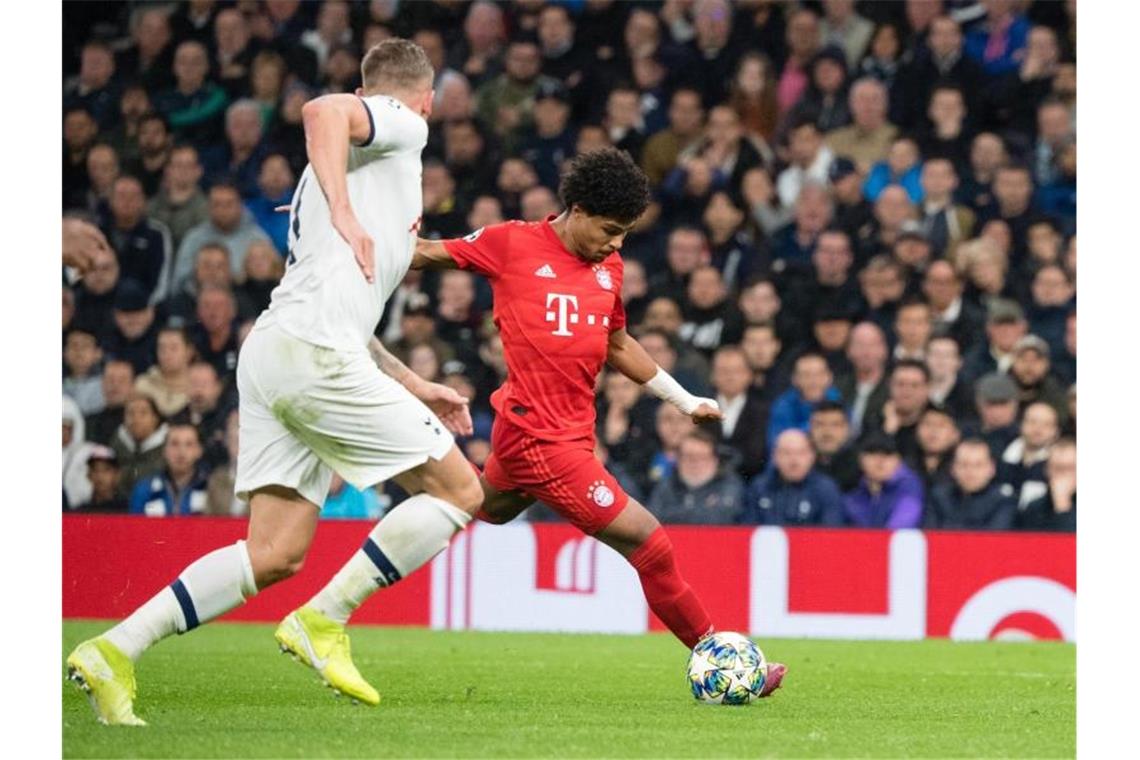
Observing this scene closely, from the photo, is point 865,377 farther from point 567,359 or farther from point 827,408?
point 567,359

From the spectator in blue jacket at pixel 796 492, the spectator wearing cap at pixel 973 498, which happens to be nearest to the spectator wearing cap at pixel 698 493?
the spectator in blue jacket at pixel 796 492

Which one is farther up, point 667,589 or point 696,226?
point 696,226

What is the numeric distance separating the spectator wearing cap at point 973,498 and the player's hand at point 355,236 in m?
6.63

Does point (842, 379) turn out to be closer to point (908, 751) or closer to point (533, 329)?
point (533, 329)

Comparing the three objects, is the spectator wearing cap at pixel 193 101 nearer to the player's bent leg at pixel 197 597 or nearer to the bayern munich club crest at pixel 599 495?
the bayern munich club crest at pixel 599 495

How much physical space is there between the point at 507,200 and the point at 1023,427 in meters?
4.10

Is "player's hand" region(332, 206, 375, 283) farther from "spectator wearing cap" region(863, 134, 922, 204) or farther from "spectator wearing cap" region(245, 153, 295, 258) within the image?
"spectator wearing cap" region(863, 134, 922, 204)

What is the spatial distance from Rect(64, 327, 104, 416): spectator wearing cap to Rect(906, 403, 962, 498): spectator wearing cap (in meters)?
5.20

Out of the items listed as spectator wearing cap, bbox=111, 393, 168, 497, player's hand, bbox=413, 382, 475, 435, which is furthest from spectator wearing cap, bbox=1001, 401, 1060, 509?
player's hand, bbox=413, 382, 475, 435

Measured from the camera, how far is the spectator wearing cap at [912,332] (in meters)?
12.5

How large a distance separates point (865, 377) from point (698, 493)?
4.87 feet

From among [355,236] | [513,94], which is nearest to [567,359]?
[355,236]

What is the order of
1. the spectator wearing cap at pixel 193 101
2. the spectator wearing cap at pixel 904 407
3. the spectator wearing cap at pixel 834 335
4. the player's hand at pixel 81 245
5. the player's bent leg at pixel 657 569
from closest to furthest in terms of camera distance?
the player's hand at pixel 81 245 → the player's bent leg at pixel 657 569 → the spectator wearing cap at pixel 904 407 → the spectator wearing cap at pixel 834 335 → the spectator wearing cap at pixel 193 101

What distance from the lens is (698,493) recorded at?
11.7m
